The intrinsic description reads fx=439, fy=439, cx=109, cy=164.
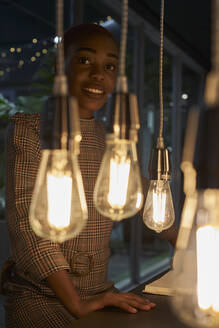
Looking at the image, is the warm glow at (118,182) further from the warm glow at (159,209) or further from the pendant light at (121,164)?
the warm glow at (159,209)

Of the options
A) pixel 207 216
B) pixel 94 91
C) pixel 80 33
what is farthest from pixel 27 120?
pixel 207 216

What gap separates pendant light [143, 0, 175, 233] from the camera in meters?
1.39

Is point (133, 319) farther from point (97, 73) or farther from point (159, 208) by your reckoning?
point (97, 73)

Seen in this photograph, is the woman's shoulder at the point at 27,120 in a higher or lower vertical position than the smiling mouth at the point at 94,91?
lower

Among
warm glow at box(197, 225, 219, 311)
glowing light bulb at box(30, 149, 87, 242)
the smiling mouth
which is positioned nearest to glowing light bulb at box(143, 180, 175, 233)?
the smiling mouth

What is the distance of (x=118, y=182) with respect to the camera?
84 centimetres

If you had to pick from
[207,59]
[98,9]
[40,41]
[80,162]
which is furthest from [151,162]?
[207,59]

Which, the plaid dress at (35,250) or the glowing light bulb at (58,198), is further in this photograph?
the plaid dress at (35,250)

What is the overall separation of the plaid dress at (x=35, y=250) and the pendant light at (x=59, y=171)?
60 cm

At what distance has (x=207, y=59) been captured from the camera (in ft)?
20.6

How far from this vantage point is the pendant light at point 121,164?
80cm

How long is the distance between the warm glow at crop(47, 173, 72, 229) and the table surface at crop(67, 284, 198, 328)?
18.1 inches

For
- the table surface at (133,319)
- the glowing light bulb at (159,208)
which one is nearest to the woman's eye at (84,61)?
the glowing light bulb at (159,208)

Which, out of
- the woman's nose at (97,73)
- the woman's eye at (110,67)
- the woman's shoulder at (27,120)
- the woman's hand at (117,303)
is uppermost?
the woman's eye at (110,67)
